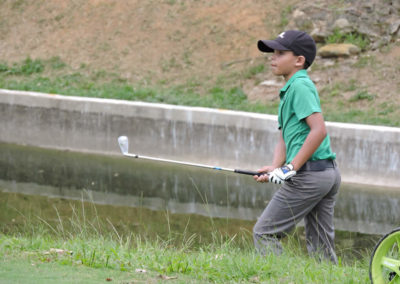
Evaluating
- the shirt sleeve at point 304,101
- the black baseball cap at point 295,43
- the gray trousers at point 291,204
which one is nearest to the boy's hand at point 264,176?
the gray trousers at point 291,204

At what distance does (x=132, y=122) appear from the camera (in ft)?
41.1

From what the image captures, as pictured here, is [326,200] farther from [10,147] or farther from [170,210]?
[10,147]

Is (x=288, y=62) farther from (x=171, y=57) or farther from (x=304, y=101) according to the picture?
(x=171, y=57)

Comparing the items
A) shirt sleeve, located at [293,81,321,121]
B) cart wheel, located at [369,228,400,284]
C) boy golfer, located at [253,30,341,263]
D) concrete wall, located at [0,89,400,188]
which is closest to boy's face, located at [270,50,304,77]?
boy golfer, located at [253,30,341,263]

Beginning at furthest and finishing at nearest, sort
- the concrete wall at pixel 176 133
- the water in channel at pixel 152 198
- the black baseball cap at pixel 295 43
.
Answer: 1. the concrete wall at pixel 176 133
2. the water in channel at pixel 152 198
3. the black baseball cap at pixel 295 43

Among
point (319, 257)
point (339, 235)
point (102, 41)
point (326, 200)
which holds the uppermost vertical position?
point (102, 41)

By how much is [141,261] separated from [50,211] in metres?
4.44

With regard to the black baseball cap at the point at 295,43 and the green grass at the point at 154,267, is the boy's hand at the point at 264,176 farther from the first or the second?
the black baseball cap at the point at 295,43

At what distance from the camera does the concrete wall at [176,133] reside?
35.8 feet

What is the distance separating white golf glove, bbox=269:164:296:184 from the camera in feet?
15.4

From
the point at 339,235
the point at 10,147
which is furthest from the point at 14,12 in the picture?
the point at 339,235

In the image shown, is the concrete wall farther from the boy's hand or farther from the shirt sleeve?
the shirt sleeve

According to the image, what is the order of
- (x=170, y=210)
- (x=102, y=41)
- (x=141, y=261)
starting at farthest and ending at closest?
(x=102, y=41) < (x=170, y=210) < (x=141, y=261)

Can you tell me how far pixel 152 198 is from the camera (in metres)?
10.1
